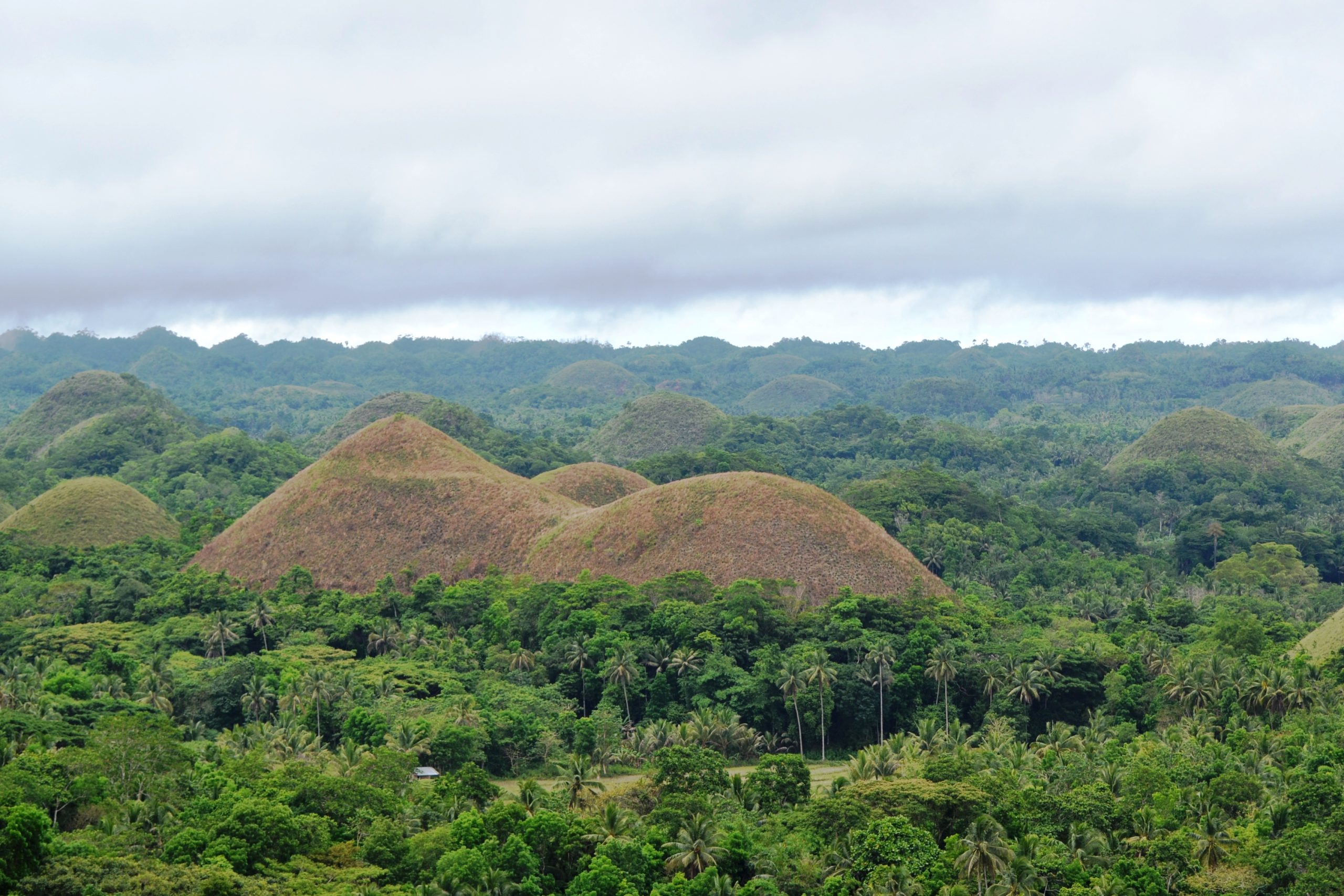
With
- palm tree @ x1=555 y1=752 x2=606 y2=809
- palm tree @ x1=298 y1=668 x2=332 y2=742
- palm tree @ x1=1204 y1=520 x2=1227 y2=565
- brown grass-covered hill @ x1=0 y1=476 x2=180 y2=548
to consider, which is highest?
brown grass-covered hill @ x1=0 y1=476 x2=180 y2=548

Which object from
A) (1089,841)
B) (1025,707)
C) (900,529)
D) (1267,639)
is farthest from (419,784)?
(900,529)

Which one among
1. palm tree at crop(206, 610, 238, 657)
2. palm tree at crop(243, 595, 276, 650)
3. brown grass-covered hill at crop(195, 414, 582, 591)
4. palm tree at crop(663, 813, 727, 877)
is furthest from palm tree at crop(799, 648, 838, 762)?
palm tree at crop(206, 610, 238, 657)

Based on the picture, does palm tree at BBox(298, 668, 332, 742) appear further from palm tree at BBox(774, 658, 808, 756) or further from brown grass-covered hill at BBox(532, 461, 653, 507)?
brown grass-covered hill at BBox(532, 461, 653, 507)

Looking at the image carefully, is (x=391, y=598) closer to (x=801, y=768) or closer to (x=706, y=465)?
(x=801, y=768)

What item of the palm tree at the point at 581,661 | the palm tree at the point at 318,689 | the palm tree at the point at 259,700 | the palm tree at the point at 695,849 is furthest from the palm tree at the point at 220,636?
the palm tree at the point at 695,849

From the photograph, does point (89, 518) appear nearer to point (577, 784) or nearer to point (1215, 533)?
point (577, 784)

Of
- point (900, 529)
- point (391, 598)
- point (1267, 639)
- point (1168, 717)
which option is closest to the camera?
point (1168, 717)

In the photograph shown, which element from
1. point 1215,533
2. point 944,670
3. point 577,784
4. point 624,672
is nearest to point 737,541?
point 624,672
